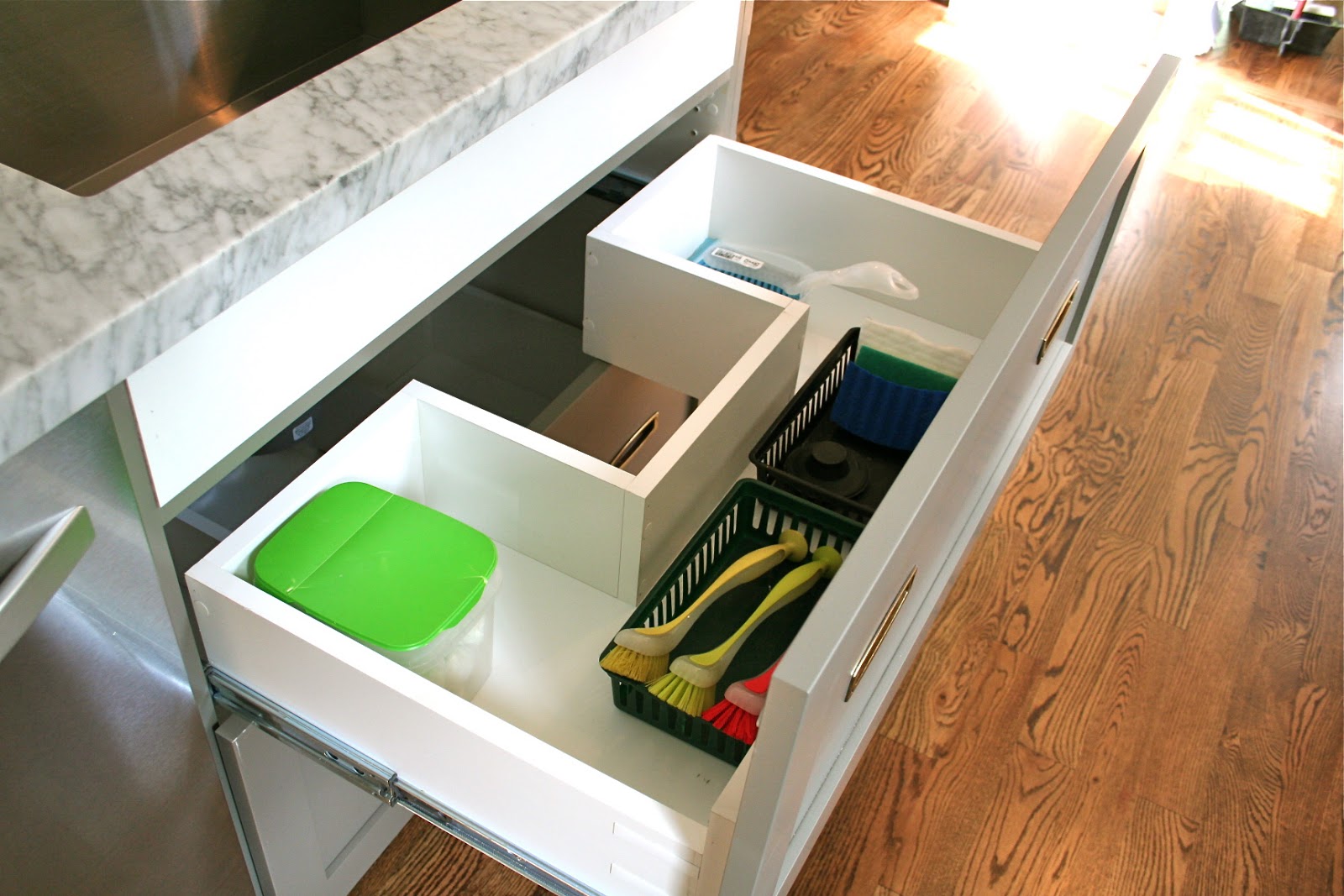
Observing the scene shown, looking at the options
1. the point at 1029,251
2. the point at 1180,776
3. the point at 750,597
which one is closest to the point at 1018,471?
the point at 1180,776

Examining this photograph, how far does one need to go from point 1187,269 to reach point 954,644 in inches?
43.8

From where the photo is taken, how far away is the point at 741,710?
33.1 inches

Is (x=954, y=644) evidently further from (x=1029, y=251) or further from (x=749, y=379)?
(x=749, y=379)

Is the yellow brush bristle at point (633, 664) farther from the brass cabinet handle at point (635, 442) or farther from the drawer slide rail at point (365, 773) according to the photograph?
the brass cabinet handle at point (635, 442)

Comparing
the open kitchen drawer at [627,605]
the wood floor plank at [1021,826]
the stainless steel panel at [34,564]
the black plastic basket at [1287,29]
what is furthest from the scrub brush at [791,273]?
the black plastic basket at [1287,29]

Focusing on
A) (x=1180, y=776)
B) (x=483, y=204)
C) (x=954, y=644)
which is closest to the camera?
(x=483, y=204)

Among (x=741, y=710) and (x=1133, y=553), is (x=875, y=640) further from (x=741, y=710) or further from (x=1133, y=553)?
(x=1133, y=553)

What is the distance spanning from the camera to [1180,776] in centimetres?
142

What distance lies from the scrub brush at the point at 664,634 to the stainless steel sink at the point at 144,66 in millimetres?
530

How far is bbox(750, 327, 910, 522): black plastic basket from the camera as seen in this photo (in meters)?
0.97

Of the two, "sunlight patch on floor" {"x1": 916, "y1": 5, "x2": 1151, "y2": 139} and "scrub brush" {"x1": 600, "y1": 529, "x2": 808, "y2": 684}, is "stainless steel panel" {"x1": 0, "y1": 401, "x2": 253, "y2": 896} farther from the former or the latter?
"sunlight patch on floor" {"x1": 916, "y1": 5, "x2": 1151, "y2": 139}

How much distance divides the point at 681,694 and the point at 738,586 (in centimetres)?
14

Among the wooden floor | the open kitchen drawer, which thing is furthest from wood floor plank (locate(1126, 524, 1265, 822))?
the open kitchen drawer

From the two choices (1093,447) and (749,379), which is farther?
(1093,447)
